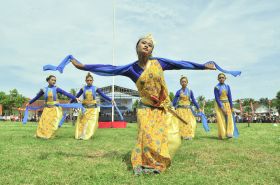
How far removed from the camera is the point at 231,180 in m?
5.16

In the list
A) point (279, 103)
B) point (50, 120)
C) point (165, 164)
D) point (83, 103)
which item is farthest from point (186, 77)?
point (279, 103)

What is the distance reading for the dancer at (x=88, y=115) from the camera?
1350 cm

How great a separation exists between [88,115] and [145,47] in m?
7.93

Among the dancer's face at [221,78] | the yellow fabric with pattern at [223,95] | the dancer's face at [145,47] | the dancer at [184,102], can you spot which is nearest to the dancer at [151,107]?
the dancer's face at [145,47]

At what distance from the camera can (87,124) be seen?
1370 cm

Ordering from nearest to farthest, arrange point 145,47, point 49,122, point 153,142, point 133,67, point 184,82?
1. point 153,142
2. point 145,47
3. point 133,67
4. point 49,122
5. point 184,82

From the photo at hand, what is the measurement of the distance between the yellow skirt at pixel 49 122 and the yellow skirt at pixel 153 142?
778cm

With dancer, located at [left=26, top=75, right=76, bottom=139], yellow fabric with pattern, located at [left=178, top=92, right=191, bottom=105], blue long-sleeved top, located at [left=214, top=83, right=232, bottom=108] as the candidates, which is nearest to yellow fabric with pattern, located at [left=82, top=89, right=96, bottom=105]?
dancer, located at [left=26, top=75, right=76, bottom=139]

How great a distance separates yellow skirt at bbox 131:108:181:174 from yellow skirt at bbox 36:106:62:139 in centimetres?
778

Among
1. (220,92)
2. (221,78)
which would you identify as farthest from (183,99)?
(221,78)

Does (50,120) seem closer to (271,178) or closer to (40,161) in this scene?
(40,161)

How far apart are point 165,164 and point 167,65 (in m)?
1.95

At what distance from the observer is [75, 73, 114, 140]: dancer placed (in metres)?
13.5

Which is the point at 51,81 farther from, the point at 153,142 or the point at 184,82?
the point at 153,142
